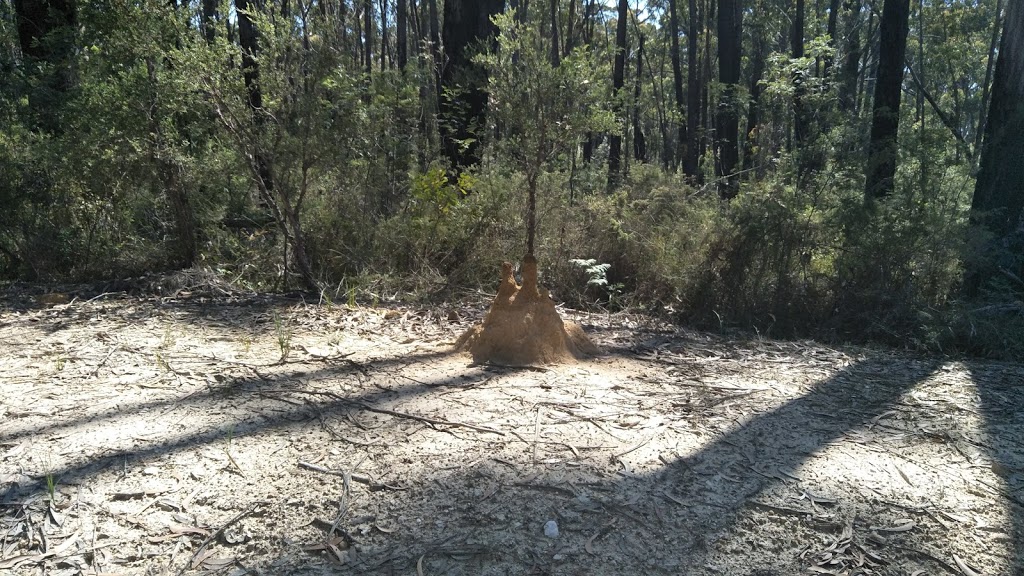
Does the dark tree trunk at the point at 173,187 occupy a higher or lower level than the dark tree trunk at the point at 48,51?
lower

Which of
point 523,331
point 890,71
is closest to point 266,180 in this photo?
point 523,331

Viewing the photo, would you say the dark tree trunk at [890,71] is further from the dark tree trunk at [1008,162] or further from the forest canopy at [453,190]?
the dark tree trunk at [1008,162]

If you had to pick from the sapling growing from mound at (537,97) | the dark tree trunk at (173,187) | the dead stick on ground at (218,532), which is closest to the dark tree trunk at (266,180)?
the dark tree trunk at (173,187)

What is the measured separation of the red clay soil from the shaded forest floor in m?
0.17

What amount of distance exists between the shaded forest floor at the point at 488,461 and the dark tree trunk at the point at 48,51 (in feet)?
15.0

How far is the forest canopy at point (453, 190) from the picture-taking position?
5.93m

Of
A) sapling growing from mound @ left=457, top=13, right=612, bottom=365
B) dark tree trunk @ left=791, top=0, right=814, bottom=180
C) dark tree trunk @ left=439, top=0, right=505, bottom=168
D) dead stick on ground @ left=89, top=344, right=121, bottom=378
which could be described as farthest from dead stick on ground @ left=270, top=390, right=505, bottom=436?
dark tree trunk @ left=439, top=0, right=505, bottom=168

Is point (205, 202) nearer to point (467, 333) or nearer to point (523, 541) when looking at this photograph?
point (467, 333)

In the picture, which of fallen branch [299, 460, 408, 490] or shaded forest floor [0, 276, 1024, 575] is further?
fallen branch [299, 460, 408, 490]

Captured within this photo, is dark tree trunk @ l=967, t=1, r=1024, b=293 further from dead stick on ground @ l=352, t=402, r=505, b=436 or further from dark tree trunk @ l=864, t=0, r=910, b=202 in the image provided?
dead stick on ground @ l=352, t=402, r=505, b=436

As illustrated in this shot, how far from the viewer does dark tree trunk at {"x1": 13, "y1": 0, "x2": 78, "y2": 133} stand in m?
7.90

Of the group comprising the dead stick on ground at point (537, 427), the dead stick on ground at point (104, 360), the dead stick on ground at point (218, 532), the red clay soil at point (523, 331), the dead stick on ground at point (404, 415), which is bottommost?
the dead stick on ground at point (218, 532)

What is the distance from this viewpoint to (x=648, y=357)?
4.91 meters

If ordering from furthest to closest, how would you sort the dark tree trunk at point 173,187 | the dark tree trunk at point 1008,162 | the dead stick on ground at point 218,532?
the dark tree trunk at point 1008,162, the dark tree trunk at point 173,187, the dead stick on ground at point 218,532
